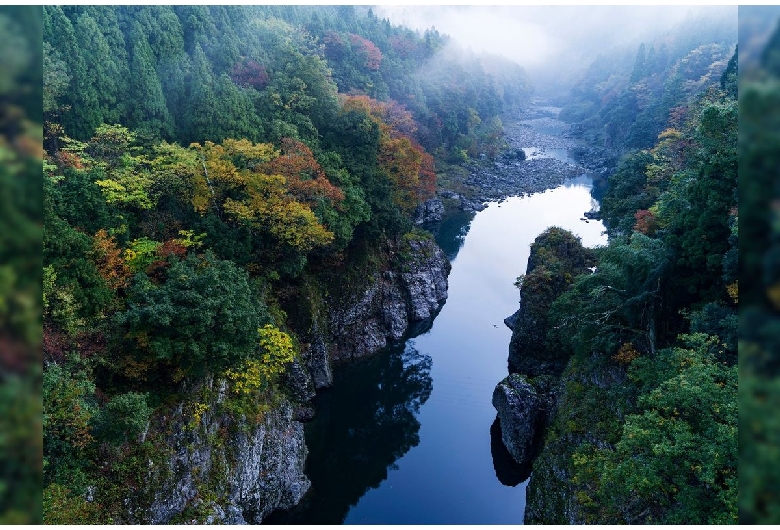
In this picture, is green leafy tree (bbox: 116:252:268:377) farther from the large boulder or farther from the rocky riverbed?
the rocky riverbed

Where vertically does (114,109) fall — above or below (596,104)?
below

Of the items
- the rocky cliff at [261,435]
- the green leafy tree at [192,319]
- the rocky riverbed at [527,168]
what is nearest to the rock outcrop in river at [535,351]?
the rocky cliff at [261,435]

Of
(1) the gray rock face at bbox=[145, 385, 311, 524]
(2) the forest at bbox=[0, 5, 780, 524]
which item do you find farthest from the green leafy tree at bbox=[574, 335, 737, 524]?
(1) the gray rock face at bbox=[145, 385, 311, 524]

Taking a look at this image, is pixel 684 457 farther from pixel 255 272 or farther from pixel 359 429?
pixel 255 272

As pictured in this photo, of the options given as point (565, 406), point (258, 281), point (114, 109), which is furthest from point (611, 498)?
point (114, 109)

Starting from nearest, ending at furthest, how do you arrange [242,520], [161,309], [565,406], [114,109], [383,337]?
[161,309] → [242,520] → [565,406] → [114,109] → [383,337]

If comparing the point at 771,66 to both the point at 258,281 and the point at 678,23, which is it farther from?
the point at 678,23

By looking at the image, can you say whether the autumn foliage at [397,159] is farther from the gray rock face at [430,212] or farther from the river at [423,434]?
the gray rock face at [430,212]
